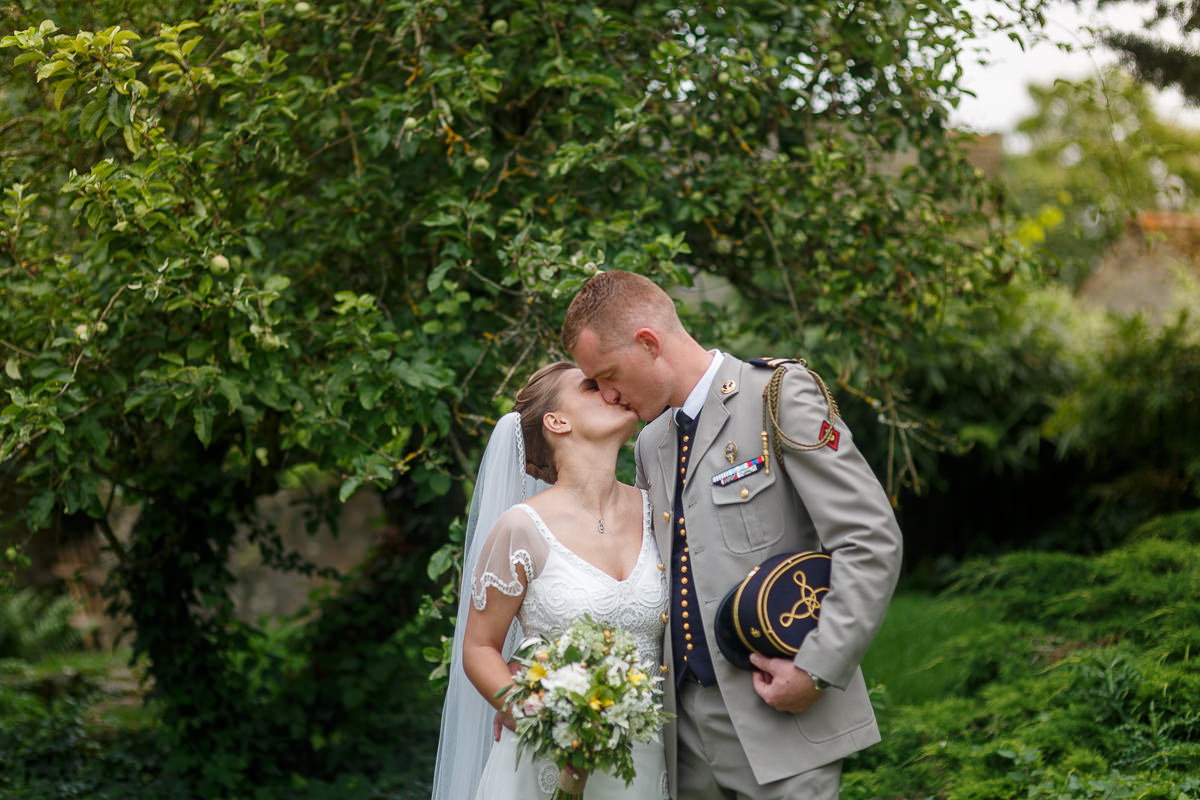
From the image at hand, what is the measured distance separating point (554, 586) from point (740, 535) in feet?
1.51

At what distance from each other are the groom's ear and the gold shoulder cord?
0.28 metres

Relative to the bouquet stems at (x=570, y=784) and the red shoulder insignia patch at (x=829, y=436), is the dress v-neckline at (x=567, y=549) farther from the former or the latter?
the red shoulder insignia patch at (x=829, y=436)

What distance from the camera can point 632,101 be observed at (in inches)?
146

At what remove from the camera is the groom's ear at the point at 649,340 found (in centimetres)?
252

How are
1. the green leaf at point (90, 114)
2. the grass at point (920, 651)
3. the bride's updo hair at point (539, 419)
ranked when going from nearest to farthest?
the bride's updo hair at point (539, 419), the green leaf at point (90, 114), the grass at point (920, 651)

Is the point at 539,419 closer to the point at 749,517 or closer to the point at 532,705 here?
the point at 749,517

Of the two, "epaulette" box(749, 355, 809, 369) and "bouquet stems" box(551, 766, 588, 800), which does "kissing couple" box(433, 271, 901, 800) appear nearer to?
"epaulette" box(749, 355, 809, 369)

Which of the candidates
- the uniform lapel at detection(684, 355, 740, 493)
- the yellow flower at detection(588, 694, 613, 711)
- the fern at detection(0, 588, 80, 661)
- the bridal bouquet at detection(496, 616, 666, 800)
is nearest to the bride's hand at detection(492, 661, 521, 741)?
the bridal bouquet at detection(496, 616, 666, 800)

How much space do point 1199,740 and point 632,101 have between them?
3029 millimetres

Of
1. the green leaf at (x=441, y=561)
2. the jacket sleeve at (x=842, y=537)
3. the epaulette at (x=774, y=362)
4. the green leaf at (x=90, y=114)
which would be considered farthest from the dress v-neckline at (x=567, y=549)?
the green leaf at (x=90, y=114)

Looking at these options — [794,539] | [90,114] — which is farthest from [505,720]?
[90,114]

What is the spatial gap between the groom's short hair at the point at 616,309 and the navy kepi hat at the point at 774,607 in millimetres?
651

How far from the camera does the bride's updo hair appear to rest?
8.89 feet

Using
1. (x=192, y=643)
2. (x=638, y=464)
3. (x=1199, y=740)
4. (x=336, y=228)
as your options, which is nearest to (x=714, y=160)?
(x=336, y=228)
